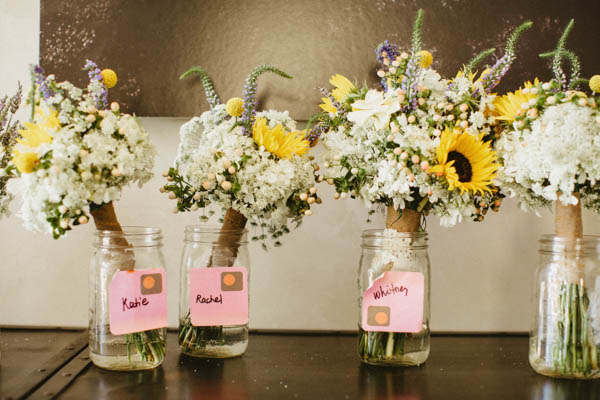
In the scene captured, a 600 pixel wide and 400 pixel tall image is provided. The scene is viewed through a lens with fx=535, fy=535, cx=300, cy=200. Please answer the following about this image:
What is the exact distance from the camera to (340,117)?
39.6 inches

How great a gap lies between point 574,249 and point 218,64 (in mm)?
832

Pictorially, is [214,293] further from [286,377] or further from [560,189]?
[560,189]

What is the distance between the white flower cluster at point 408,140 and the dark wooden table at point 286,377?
291 mm

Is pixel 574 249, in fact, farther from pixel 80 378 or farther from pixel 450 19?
pixel 80 378

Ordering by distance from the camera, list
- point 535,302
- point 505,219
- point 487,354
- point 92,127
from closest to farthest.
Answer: point 92,127
point 535,302
point 487,354
point 505,219

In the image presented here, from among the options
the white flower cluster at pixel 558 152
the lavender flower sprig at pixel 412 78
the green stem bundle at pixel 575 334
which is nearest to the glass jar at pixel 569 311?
the green stem bundle at pixel 575 334

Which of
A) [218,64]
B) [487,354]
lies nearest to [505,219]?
[487,354]

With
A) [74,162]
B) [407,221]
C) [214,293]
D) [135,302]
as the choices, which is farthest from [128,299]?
[407,221]

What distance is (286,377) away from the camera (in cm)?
95

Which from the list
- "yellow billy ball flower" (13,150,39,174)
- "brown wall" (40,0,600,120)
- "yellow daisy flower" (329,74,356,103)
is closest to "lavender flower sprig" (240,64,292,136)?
"yellow daisy flower" (329,74,356,103)

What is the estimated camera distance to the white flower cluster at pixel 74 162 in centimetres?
82

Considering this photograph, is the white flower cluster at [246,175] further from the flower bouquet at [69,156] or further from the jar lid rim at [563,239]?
the jar lid rim at [563,239]

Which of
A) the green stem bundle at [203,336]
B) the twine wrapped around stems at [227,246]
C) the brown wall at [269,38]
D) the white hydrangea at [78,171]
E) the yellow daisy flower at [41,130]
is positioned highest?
the brown wall at [269,38]

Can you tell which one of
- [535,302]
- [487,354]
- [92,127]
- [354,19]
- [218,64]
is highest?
[354,19]
